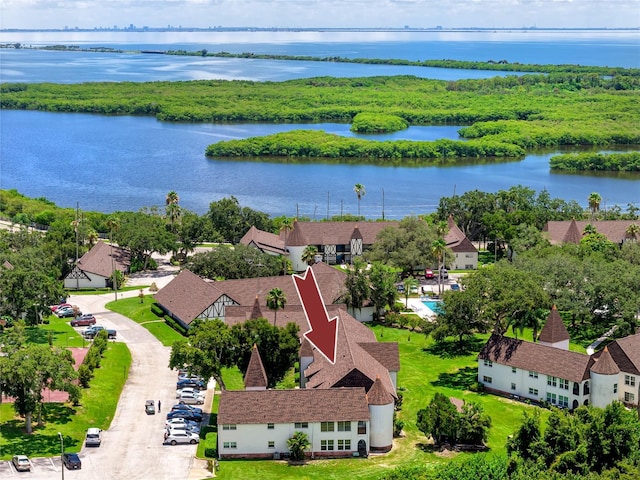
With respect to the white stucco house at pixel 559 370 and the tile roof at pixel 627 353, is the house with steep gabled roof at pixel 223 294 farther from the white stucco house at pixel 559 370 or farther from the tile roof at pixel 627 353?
the tile roof at pixel 627 353

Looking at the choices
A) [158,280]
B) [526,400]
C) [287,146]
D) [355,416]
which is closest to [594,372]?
[526,400]

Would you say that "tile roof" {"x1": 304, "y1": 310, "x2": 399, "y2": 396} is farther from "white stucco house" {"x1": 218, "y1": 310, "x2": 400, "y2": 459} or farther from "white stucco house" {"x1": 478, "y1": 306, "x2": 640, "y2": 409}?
"white stucco house" {"x1": 478, "y1": 306, "x2": 640, "y2": 409}

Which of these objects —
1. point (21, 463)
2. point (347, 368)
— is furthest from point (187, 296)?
point (21, 463)

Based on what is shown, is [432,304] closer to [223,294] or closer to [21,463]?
[223,294]

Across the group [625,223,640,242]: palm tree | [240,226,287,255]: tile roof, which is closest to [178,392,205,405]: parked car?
[240,226,287,255]: tile roof

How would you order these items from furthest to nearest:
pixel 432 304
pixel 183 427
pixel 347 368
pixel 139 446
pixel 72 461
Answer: pixel 432 304, pixel 347 368, pixel 183 427, pixel 139 446, pixel 72 461
